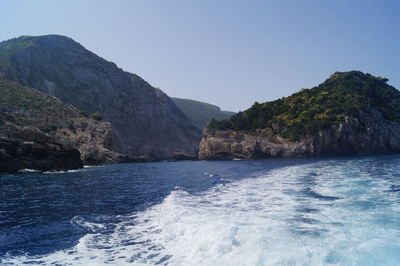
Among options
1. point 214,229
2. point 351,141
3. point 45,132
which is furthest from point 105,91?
point 214,229

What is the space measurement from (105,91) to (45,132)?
2768 inches

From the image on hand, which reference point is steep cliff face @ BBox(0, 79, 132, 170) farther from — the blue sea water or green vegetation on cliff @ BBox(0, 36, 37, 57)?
green vegetation on cliff @ BBox(0, 36, 37, 57)

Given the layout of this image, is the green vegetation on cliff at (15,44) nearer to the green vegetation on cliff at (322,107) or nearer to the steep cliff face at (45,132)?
the steep cliff face at (45,132)

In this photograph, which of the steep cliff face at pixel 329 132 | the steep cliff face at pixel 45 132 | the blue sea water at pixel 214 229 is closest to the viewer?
the blue sea water at pixel 214 229

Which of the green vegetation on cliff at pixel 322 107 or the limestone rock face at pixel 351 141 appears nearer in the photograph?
the limestone rock face at pixel 351 141

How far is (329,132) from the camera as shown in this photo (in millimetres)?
67688

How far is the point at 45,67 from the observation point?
112688 millimetres

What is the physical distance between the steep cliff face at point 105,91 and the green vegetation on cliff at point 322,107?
45427mm

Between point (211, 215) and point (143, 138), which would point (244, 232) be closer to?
point (211, 215)

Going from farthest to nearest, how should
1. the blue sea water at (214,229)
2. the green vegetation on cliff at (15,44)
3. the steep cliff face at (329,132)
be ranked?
1. the green vegetation on cliff at (15,44)
2. the steep cliff face at (329,132)
3. the blue sea water at (214,229)

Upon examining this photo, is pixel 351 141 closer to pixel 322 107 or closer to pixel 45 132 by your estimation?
pixel 322 107

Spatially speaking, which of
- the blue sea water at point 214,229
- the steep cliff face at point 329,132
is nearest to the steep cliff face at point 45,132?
the blue sea water at point 214,229

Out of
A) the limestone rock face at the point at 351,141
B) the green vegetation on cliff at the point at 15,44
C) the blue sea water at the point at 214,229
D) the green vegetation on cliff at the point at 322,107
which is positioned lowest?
the blue sea water at the point at 214,229

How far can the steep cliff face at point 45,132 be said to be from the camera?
41.5m
